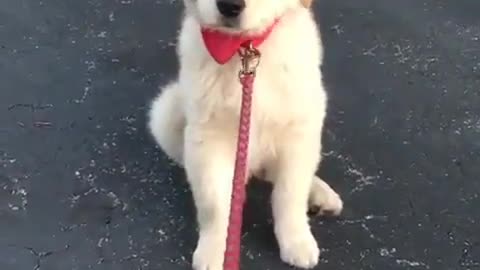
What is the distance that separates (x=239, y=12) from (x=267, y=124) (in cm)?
38

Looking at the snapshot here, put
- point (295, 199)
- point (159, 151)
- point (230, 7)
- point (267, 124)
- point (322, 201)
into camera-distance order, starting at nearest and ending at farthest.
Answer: point (230, 7), point (267, 124), point (295, 199), point (322, 201), point (159, 151)

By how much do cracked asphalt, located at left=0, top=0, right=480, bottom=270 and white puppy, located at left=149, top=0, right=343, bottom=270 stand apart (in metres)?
0.11

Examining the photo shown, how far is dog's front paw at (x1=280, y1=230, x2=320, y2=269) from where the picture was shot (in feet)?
8.61

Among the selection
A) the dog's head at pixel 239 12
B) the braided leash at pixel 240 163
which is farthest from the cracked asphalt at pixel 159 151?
the dog's head at pixel 239 12

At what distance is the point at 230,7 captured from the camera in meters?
2.21

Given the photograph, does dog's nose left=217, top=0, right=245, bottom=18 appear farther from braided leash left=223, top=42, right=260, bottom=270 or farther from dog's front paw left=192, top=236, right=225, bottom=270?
dog's front paw left=192, top=236, right=225, bottom=270

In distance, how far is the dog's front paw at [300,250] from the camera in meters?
2.62

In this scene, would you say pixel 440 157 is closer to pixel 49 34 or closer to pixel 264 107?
pixel 264 107

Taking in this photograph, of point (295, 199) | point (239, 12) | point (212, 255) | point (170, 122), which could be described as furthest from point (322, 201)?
point (239, 12)

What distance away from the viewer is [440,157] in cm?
303

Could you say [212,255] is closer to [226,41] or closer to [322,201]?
[322,201]

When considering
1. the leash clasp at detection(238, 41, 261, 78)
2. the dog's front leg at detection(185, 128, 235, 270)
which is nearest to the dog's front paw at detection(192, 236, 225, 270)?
the dog's front leg at detection(185, 128, 235, 270)

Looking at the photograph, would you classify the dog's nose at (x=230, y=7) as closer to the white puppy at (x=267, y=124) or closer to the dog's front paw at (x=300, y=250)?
the white puppy at (x=267, y=124)

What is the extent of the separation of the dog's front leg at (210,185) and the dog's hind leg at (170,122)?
236 mm
